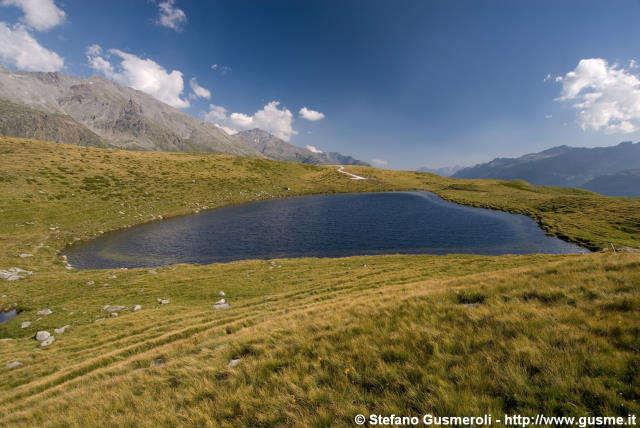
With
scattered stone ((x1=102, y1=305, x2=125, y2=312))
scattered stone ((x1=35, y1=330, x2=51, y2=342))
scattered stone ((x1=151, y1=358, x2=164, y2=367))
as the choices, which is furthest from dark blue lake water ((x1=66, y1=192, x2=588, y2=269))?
scattered stone ((x1=151, y1=358, x2=164, y2=367))

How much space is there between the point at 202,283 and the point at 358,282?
14113mm

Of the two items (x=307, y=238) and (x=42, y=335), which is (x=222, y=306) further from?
(x=307, y=238)

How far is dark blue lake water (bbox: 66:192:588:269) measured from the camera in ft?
111

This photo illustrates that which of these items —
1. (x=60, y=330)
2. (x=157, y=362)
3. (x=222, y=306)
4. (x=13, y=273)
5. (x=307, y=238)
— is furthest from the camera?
(x=307, y=238)

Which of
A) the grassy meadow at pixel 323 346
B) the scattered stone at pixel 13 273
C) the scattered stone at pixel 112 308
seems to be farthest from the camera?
the scattered stone at pixel 13 273

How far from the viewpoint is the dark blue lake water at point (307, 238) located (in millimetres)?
33969

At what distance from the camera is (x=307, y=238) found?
42000 mm

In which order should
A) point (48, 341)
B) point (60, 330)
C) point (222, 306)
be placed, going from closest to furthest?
point (48, 341)
point (60, 330)
point (222, 306)

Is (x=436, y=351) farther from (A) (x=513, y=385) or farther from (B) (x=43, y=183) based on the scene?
(B) (x=43, y=183)

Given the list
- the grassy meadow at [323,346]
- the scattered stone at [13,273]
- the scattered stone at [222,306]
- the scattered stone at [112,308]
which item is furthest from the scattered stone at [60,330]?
the scattered stone at [13,273]

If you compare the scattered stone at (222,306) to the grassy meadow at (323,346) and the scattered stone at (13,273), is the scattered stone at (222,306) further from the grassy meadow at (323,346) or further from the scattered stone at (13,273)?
the scattered stone at (13,273)

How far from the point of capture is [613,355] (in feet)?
16.5

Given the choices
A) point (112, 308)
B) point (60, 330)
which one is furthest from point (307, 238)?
point (60, 330)

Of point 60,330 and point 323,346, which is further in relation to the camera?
point 60,330
